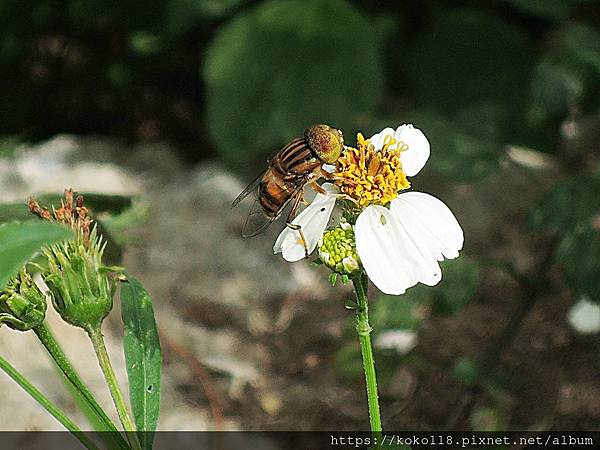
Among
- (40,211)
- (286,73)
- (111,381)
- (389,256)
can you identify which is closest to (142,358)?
(111,381)

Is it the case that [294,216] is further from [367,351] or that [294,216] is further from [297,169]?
[367,351]

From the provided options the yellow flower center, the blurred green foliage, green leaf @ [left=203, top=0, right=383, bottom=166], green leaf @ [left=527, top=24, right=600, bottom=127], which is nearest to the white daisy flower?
the yellow flower center

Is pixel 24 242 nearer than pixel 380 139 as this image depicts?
Yes

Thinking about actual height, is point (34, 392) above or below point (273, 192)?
below

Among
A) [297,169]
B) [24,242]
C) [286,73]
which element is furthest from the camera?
[286,73]

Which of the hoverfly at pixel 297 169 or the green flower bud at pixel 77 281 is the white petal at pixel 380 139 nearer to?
the hoverfly at pixel 297 169

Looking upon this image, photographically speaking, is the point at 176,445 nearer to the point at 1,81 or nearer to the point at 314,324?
the point at 314,324
